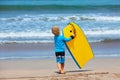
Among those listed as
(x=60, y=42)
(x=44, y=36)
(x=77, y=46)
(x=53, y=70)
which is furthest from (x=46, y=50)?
(x=60, y=42)

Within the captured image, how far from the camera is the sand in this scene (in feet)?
28.0

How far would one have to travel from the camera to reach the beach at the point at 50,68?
8.57 m

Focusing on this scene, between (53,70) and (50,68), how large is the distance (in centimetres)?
33

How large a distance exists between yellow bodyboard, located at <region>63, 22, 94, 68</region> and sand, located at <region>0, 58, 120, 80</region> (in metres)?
0.28

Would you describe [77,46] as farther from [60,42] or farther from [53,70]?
[53,70]

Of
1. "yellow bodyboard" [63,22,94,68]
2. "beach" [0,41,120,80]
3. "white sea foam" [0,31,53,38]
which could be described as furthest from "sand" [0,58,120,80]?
"white sea foam" [0,31,53,38]

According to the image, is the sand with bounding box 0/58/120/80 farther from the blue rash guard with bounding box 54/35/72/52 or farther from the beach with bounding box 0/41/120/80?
the blue rash guard with bounding box 54/35/72/52

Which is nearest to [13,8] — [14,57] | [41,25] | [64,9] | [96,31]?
[64,9]

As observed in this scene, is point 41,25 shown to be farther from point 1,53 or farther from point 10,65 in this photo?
point 10,65

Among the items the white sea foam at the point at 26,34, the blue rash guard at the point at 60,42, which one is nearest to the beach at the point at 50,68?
the blue rash guard at the point at 60,42

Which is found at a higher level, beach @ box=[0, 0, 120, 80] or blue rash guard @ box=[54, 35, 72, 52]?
Result: blue rash guard @ box=[54, 35, 72, 52]

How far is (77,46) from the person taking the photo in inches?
364

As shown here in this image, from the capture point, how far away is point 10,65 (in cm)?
1038

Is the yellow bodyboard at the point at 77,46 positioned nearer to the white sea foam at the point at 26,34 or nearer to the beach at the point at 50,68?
the beach at the point at 50,68
